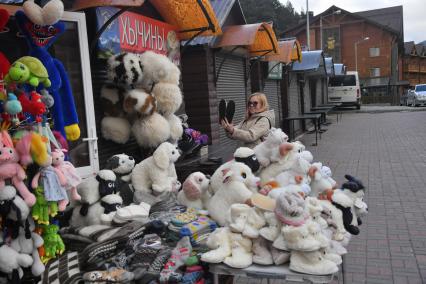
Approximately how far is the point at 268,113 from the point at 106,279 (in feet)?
9.26

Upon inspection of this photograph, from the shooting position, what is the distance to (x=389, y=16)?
5516 cm

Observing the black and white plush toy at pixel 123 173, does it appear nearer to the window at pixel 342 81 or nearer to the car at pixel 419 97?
the window at pixel 342 81

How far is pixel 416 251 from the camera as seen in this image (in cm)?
457

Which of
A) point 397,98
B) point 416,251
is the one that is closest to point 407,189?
point 416,251

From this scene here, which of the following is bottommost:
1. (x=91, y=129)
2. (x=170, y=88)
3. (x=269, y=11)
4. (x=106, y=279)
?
(x=106, y=279)

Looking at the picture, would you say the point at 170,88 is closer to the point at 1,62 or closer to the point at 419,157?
the point at 1,62

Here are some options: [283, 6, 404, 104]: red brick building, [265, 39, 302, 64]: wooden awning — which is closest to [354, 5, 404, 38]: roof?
[283, 6, 404, 104]: red brick building

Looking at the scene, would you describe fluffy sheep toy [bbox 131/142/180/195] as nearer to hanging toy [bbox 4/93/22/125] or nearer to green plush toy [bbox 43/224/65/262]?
green plush toy [bbox 43/224/65/262]

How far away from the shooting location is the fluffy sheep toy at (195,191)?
3877 mm

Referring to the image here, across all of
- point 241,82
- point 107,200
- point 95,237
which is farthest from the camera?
point 241,82

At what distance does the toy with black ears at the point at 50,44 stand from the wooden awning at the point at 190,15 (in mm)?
2674

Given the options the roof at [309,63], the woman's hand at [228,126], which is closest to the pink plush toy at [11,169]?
the woman's hand at [228,126]

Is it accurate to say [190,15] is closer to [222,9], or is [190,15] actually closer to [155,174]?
[222,9]

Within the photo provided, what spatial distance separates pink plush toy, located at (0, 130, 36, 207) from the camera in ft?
8.64
